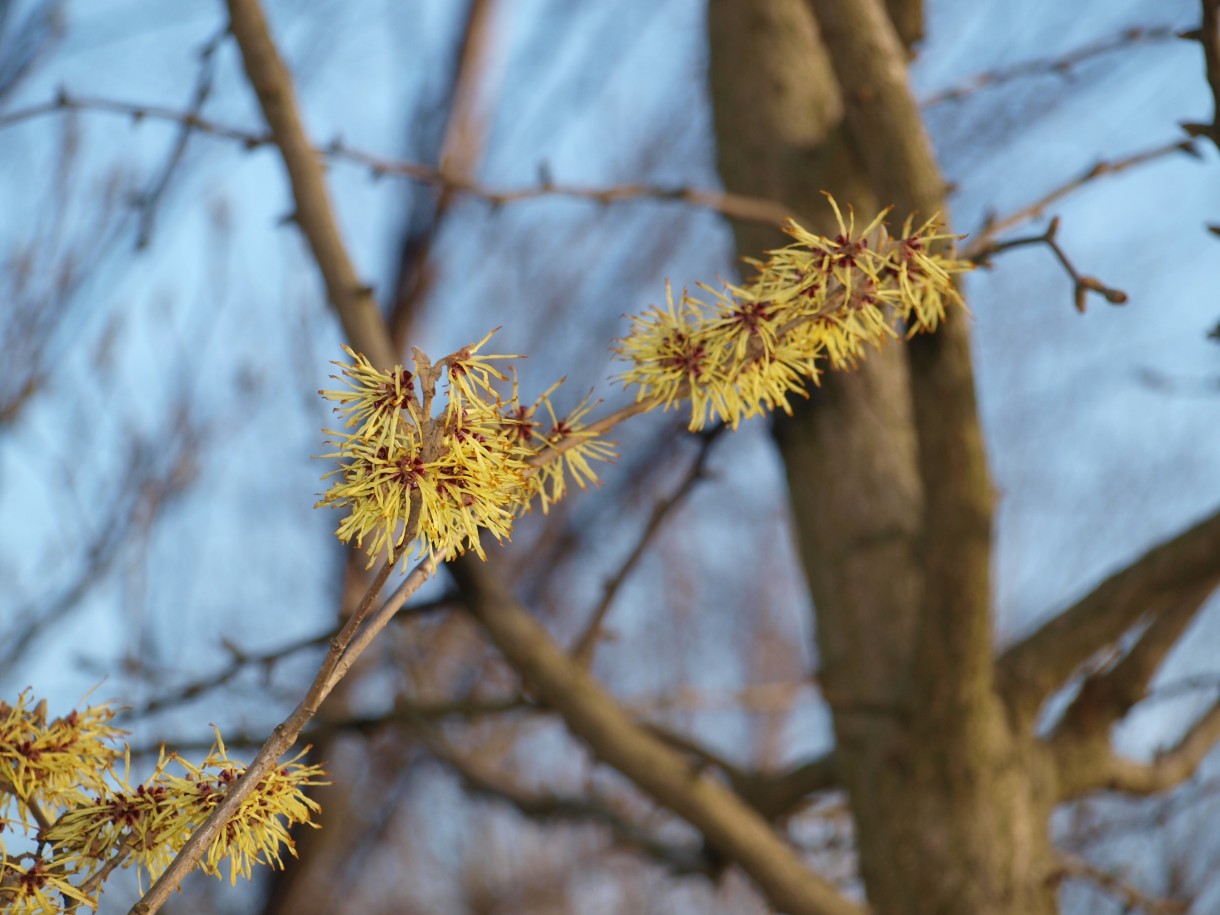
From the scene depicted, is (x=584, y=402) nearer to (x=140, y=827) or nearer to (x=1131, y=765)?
(x=140, y=827)

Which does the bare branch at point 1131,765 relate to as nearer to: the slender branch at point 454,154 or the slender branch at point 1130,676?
the slender branch at point 1130,676

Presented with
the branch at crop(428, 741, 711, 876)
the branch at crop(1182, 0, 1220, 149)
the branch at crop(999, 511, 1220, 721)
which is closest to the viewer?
the branch at crop(1182, 0, 1220, 149)

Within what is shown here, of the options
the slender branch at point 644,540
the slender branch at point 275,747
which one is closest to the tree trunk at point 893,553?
the slender branch at point 644,540

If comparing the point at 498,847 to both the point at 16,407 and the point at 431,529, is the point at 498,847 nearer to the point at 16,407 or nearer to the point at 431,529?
the point at 16,407

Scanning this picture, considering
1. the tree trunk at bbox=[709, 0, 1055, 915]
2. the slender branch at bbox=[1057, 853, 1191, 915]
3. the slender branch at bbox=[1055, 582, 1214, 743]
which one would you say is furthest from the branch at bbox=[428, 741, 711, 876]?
the slender branch at bbox=[1055, 582, 1214, 743]

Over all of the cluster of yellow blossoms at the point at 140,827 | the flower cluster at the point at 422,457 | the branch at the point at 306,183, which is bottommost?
the cluster of yellow blossoms at the point at 140,827

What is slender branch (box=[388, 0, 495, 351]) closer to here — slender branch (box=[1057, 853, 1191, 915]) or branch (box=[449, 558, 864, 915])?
branch (box=[449, 558, 864, 915])

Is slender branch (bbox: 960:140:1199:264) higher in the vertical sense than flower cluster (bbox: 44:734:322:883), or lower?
higher

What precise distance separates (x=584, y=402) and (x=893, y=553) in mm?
1455

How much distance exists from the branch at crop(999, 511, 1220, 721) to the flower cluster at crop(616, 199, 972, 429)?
1.26 metres

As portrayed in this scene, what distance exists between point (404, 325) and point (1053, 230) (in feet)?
14.0

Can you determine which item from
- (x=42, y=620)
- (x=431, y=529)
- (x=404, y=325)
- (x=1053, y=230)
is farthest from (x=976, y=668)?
(x=404, y=325)

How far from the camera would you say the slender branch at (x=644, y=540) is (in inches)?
79.5

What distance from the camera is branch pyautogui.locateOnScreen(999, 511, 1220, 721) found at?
2.10 meters
